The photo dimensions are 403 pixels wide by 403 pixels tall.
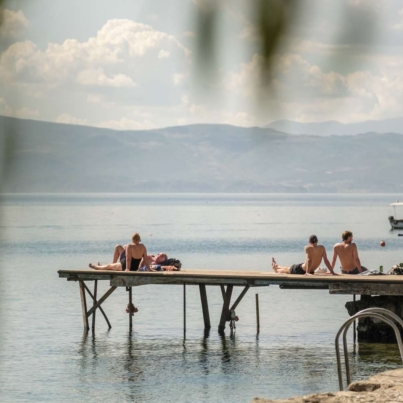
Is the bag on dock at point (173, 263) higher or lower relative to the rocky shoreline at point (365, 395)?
higher

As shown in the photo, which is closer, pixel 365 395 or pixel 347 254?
pixel 365 395

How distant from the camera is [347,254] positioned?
24.6m

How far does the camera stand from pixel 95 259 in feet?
235

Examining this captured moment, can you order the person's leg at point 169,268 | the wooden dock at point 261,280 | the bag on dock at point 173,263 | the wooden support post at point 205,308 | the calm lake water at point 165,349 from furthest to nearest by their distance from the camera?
the wooden support post at point 205,308 → the bag on dock at point 173,263 → the person's leg at point 169,268 → the wooden dock at point 261,280 → the calm lake water at point 165,349

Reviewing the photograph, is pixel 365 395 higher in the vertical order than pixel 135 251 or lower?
lower

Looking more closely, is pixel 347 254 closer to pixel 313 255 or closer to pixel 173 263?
pixel 313 255

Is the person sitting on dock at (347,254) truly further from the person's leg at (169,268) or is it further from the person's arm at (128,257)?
the person's arm at (128,257)

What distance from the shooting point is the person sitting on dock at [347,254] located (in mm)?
24406

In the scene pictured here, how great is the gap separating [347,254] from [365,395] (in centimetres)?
1091

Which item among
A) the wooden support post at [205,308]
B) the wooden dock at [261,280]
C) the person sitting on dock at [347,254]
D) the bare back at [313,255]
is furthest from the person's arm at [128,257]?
the person sitting on dock at [347,254]

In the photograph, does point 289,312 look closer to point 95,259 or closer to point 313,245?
point 313,245

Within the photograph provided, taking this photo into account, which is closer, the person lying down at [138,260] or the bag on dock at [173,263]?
the person lying down at [138,260]

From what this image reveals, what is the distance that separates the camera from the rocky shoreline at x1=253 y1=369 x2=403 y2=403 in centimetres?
1357

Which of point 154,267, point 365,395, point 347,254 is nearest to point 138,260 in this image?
point 154,267
